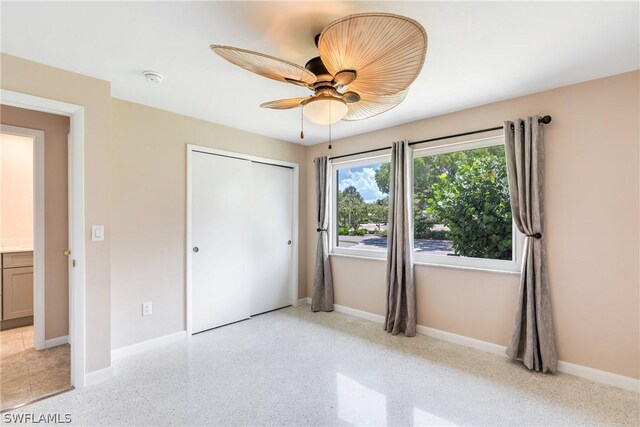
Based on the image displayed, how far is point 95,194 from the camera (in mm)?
2342

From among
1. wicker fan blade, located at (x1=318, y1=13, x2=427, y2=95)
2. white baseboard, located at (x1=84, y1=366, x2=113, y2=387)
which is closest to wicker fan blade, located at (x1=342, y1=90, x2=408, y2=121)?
wicker fan blade, located at (x1=318, y1=13, x2=427, y2=95)

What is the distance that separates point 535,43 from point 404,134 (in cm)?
168

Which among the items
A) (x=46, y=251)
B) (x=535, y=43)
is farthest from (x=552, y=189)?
(x=46, y=251)

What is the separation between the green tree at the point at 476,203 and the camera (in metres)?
2.93

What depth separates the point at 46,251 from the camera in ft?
9.82

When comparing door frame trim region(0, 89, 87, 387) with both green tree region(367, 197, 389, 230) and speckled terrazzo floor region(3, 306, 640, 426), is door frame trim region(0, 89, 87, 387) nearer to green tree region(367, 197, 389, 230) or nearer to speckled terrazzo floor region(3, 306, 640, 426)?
speckled terrazzo floor region(3, 306, 640, 426)

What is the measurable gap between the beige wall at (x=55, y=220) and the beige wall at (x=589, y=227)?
4.17m

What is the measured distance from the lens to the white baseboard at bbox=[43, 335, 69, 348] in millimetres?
2977

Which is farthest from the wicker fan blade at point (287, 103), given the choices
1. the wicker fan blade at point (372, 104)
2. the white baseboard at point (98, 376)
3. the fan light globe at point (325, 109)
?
the white baseboard at point (98, 376)

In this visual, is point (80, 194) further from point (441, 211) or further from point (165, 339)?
point (441, 211)

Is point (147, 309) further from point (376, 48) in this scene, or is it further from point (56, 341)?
point (376, 48)

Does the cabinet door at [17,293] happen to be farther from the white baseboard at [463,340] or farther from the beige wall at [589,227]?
the beige wall at [589,227]

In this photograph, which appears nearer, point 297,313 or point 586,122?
point 586,122

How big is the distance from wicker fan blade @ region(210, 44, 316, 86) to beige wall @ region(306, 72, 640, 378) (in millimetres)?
2167
